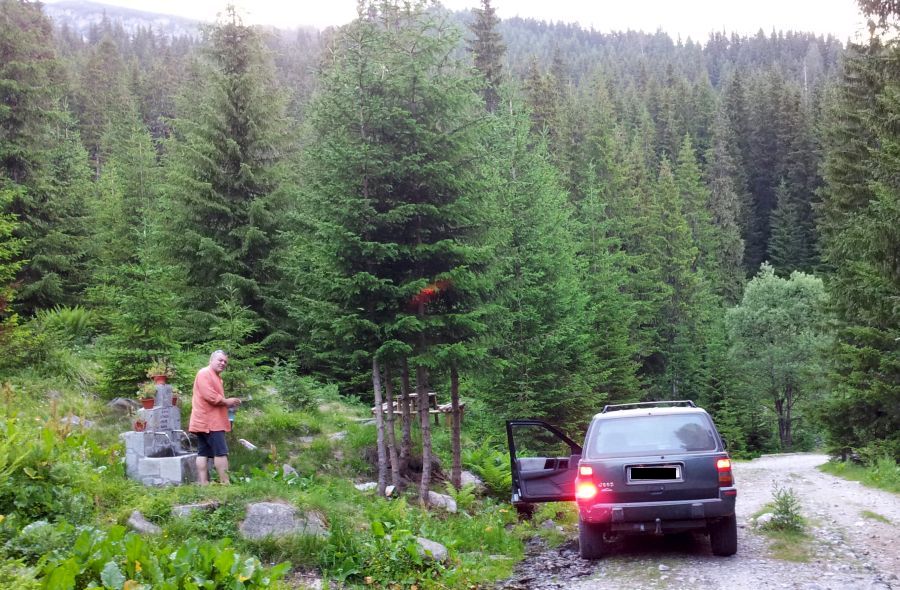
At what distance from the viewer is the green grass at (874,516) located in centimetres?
1061

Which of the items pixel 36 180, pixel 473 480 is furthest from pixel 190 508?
pixel 36 180

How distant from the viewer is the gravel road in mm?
7172

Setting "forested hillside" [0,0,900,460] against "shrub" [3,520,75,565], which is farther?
"forested hillside" [0,0,900,460]

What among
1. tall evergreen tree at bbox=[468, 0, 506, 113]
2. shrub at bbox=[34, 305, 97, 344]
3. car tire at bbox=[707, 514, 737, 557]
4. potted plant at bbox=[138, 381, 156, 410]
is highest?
tall evergreen tree at bbox=[468, 0, 506, 113]

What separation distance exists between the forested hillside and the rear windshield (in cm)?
374

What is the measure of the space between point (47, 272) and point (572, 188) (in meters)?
34.9

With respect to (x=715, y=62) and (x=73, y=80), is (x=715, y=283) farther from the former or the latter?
(x=715, y=62)

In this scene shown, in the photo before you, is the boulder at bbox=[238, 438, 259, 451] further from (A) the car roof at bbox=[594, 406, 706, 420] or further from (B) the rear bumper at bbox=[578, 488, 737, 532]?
(B) the rear bumper at bbox=[578, 488, 737, 532]

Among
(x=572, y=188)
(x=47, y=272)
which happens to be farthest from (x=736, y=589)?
(x=572, y=188)

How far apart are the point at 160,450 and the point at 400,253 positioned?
489cm

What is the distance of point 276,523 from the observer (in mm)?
7727

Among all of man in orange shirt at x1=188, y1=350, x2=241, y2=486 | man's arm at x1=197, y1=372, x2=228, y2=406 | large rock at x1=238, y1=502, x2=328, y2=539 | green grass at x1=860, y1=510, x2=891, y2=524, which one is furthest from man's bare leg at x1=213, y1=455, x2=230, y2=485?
green grass at x1=860, y1=510, x2=891, y2=524

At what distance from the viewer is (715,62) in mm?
140125

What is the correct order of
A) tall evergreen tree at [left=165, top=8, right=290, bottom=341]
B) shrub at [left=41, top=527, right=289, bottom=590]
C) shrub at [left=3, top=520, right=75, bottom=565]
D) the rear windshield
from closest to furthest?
shrub at [left=41, top=527, right=289, bottom=590] < shrub at [left=3, top=520, right=75, bottom=565] < the rear windshield < tall evergreen tree at [left=165, top=8, right=290, bottom=341]
